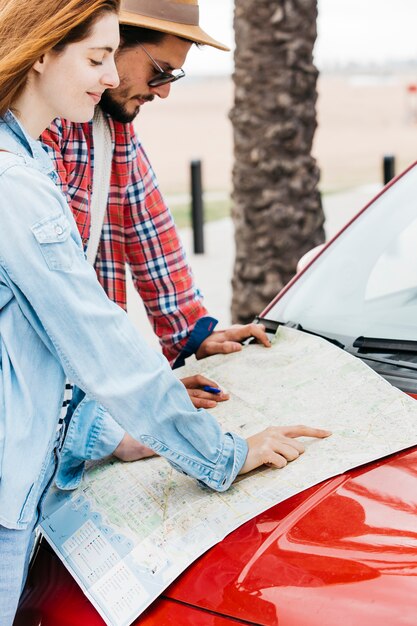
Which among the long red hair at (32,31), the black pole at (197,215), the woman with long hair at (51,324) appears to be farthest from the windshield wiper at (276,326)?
the black pole at (197,215)

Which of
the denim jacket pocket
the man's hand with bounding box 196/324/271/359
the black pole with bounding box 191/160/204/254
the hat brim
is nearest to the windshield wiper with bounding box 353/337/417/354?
the man's hand with bounding box 196/324/271/359

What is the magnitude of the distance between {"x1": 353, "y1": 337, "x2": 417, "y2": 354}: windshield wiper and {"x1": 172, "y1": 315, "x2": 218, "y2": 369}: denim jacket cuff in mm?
549

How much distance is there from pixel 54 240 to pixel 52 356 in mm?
229

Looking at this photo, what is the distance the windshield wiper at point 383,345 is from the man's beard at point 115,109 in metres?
0.91

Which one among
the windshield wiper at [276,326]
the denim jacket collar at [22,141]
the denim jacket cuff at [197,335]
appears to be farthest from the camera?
the denim jacket cuff at [197,335]

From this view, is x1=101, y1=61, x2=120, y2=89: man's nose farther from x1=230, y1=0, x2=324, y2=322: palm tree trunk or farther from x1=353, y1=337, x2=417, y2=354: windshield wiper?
x1=230, y1=0, x2=324, y2=322: palm tree trunk

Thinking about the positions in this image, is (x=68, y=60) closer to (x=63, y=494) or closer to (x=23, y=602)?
(x=63, y=494)

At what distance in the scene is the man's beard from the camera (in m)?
2.52

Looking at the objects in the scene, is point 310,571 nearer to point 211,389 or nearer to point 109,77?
point 211,389

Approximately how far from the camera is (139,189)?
2.75 m

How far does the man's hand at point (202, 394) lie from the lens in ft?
7.16

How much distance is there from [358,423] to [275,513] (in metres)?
0.33

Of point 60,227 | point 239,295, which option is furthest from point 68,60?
point 239,295

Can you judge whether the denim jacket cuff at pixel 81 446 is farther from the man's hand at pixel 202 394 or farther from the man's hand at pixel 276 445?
the man's hand at pixel 276 445
